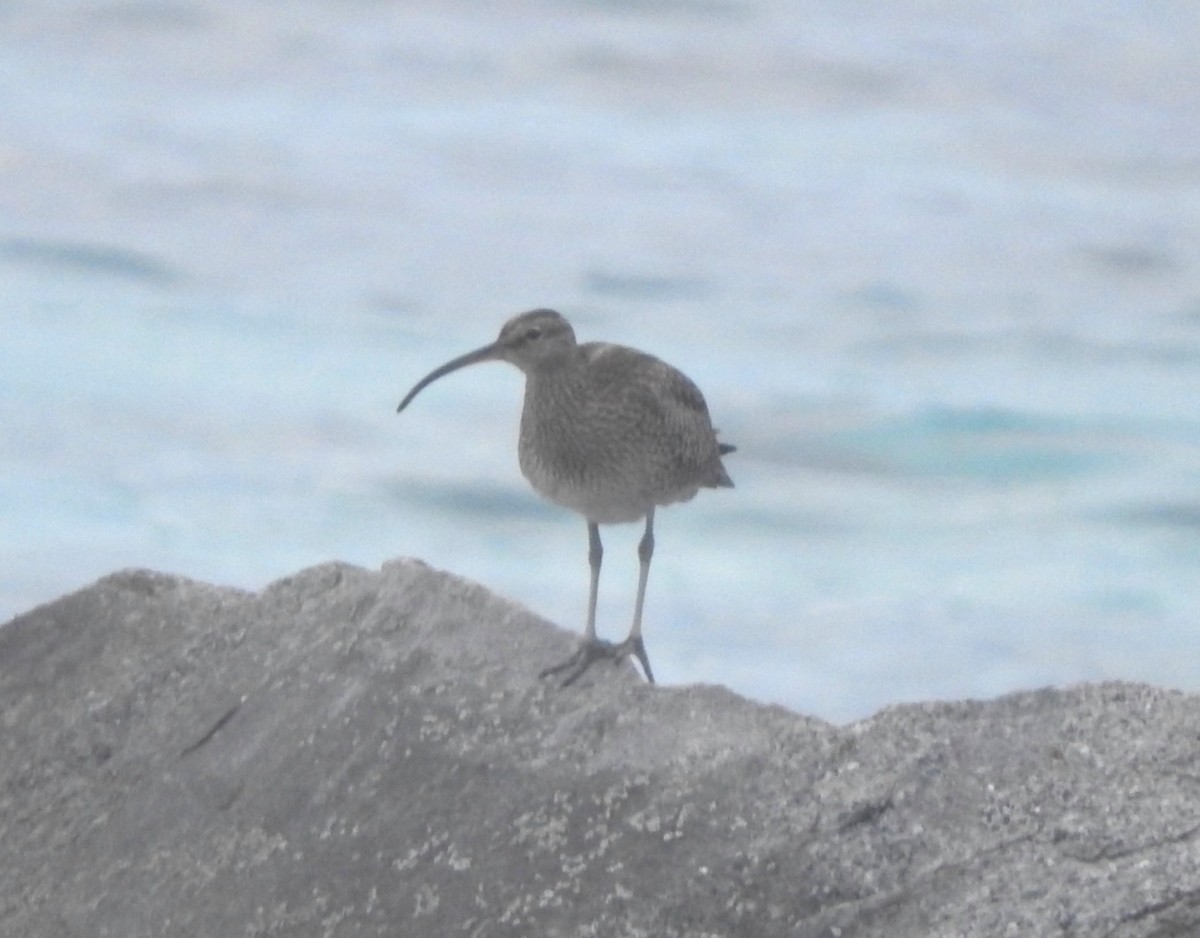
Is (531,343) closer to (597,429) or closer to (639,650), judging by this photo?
(597,429)

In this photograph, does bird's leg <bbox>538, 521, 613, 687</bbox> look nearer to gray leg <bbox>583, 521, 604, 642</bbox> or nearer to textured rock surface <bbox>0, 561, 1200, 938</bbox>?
textured rock surface <bbox>0, 561, 1200, 938</bbox>

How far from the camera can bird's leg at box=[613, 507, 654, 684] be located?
23.6ft

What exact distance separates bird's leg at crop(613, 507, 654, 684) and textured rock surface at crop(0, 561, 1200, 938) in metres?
0.53

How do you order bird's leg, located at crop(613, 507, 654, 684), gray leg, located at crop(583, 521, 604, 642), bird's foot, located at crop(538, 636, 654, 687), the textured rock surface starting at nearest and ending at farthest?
the textured rock surface, bird's foot, located at crop(538, 636, 654, 687), bird's leg, located at crop(613, 507, 654, 684), gray leg, located at crop(583, 521, 604, 642)

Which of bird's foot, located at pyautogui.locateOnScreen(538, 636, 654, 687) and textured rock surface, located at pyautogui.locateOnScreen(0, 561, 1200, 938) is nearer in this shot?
textured rock surface, located at pyautogui.locateOnScreen(0, 561, 1200, 938)

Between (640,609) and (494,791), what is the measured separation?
7.96ft

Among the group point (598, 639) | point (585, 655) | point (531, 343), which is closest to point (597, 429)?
point (531, 343)

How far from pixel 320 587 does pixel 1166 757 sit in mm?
2406

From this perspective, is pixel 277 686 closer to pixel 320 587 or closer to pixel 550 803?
pixel 320 587

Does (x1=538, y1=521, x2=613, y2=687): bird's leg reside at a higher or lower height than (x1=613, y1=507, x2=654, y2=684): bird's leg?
higher

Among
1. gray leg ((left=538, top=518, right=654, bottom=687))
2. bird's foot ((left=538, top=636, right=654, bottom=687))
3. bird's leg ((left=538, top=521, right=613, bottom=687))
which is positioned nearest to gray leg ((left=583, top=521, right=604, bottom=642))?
gray leg ((left=538, top=518, right=654, bottom=687))

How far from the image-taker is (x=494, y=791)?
232 inches

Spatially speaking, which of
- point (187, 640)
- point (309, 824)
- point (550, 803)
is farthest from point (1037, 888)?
point (187, 640)

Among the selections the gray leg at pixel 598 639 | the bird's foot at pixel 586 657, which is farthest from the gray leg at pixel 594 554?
the bird's foot at pixel 586 657
